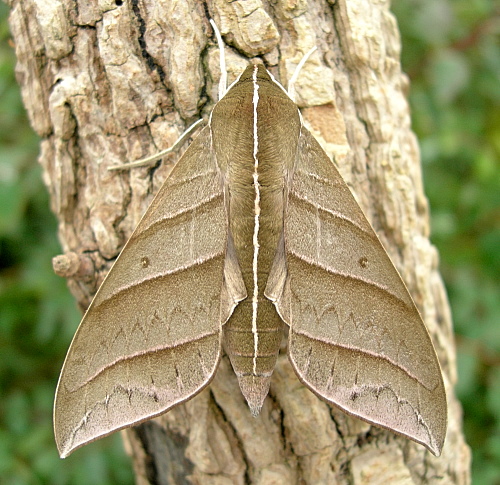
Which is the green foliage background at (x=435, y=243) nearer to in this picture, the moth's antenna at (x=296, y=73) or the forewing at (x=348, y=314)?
the forewing at (x=348, y=314)

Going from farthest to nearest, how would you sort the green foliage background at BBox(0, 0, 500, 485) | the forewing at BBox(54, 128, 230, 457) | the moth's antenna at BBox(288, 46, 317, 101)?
the green foliage background at BBox(0, 0, 500, 485)
the moth's antenna at BBox(288, 46, 317, 101)
the forewing at BBox(54, 128, 230, 457)

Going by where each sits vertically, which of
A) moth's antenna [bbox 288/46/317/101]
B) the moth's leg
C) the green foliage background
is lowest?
the green foliage background

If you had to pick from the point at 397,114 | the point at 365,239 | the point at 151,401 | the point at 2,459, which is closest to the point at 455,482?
the point at 365,239

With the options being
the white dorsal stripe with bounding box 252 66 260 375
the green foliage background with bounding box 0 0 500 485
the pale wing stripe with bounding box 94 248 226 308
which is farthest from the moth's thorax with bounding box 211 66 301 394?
the green foliage background with bounding box 0 0 500 485

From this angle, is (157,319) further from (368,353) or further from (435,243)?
(435,243)

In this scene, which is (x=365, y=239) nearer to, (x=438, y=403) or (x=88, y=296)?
(x=438, y=403)

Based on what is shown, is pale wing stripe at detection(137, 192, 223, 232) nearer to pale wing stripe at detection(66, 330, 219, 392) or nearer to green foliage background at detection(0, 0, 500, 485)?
pale wing stripe at detection(66, 330, 219, 392)

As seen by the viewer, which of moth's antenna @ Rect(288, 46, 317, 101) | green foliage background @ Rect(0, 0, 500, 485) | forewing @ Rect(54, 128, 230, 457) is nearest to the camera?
forewing @ Rect(54, 128, 230, 457)

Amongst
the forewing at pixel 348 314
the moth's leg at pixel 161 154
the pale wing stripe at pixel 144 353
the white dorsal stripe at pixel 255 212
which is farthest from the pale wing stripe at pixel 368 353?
the moth's leg at pixel 161 154
